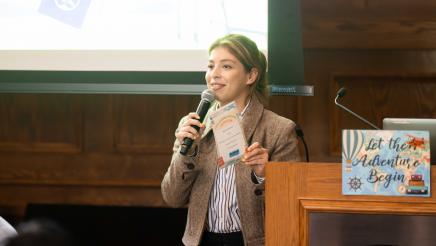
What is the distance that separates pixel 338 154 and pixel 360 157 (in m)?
1.60

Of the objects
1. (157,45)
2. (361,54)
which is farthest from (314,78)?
(157,45)

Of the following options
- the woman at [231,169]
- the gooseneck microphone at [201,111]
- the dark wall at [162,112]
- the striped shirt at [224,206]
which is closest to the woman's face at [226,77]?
the woman at [231,169]

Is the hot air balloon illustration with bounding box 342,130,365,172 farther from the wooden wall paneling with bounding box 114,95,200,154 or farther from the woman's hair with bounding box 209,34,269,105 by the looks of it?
the wooden wall paneling with bounding box 114,95,200,154

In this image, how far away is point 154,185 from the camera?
3172 millimetres

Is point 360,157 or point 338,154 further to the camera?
point 338,154

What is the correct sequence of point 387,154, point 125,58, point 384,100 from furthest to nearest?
point 384,100 → point 125,58 → point 387,154

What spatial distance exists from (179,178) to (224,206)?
17 cm

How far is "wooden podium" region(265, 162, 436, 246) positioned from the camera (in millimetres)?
1512

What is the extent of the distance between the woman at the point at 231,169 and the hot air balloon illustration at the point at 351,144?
1.54ft

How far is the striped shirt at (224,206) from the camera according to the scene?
211 centimetres

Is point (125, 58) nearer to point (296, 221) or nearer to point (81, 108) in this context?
point (81, 108)

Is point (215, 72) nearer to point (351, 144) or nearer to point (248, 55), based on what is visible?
point (248, 55)

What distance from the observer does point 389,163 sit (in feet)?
4.97

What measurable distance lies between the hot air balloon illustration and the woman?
0.47 meters
